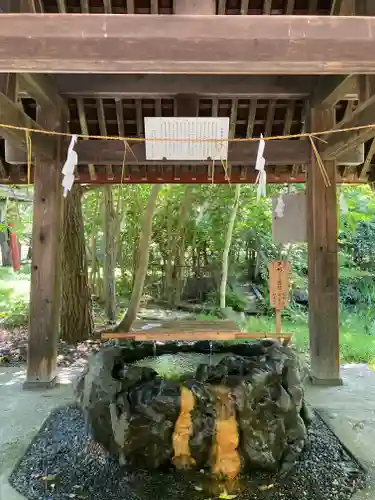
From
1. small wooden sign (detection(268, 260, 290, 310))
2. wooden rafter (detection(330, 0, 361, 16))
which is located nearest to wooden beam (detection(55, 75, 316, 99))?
wooden rafter (detection(330, 0, 361, 16))

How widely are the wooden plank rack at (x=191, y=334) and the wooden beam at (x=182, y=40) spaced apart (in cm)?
280

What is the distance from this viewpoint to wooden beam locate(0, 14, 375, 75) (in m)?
2.13

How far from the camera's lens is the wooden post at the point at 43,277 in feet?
15.8

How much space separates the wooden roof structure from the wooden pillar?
411 mm

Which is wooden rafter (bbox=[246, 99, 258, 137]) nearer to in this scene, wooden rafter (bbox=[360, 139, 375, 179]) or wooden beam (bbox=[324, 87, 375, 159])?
wooden beam (bbox=[324, 87, 375, 159])

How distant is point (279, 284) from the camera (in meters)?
4.98

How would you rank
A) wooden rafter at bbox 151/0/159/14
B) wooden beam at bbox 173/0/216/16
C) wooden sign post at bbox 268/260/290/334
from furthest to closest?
wooden sign post at bbox 268/260/290/334 < wooden rafter at bbox 151/0/159/14 < wooden beam at bbox 173/0/216/16

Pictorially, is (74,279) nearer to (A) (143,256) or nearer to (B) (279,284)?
(A) (143,256)

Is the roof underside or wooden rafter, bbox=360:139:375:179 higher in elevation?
the roof underside

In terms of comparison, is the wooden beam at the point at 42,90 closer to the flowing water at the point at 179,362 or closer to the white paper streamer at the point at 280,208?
the white paper streamer at the point at 280,208

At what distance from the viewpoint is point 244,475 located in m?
3.21

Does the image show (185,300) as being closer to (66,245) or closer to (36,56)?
(66,245)

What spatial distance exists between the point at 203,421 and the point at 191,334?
1176 mm

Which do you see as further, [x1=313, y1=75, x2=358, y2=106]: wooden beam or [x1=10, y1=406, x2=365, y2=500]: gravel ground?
[x1=313, y1=75, x2=358, y2=106]: wooden beam
